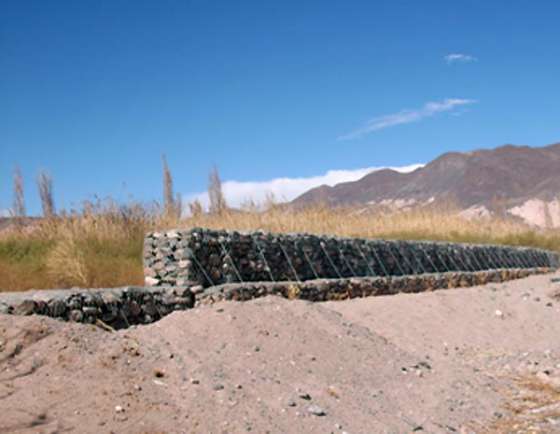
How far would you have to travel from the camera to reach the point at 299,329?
800cm

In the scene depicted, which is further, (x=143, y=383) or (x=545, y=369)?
(x=545, y=369)

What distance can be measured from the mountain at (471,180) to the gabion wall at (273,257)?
188ft

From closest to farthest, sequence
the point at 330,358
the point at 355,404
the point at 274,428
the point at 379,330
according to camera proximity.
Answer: the point at 274,428, the point at 355,404, the point at 330,358, the point at 379,330

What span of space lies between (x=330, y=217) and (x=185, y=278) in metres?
9.65

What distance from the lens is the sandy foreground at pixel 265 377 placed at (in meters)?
5.37

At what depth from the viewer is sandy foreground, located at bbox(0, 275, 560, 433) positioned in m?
5.37

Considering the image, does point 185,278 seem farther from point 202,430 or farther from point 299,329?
point 202,430

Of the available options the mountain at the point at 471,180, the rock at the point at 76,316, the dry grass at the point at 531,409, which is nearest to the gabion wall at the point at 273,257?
the rock at the point at 76,316

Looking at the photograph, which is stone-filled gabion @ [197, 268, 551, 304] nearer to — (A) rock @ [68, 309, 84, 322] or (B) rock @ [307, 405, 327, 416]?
(A) rock @ [68, 309, 84, 322]

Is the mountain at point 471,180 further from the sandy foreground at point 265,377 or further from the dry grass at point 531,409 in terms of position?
the dry grass at point 531,409

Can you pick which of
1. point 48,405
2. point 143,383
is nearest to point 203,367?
point 143,383

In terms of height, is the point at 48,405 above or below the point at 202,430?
above

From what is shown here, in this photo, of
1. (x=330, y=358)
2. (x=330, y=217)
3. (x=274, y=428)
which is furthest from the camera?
(x=330, y=217)

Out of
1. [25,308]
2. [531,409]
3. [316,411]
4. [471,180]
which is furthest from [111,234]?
[471,180]
